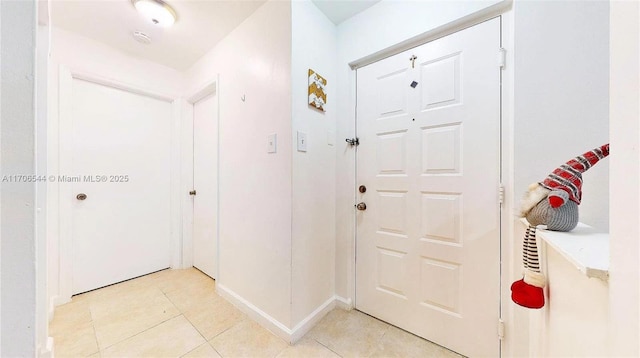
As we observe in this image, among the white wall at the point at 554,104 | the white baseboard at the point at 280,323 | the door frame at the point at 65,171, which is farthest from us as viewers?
the door frame at the point at 65,171

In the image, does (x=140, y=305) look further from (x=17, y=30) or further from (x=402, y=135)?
(x=402, y=135)

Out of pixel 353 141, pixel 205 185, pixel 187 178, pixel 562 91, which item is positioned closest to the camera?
pixel 562 91

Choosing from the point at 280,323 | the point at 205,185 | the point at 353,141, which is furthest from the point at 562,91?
the point at 205,185

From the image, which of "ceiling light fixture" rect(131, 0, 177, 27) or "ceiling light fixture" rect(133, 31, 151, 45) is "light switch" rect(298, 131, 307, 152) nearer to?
"ceiling light fixture" rect(131, 0, 177, 27)

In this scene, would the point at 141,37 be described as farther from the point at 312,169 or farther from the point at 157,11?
the point at 312,169

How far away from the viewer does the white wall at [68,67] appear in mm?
1721

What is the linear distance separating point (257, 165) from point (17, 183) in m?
1.22

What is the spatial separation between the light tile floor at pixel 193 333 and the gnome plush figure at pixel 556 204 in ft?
2.72

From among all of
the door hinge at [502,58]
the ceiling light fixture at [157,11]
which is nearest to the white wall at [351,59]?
the door hinge at [502,58]

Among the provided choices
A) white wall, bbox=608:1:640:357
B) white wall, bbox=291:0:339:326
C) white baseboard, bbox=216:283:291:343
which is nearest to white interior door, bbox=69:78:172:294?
white baseboard, bbox=216:283:291:343

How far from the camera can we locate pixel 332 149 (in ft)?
5.67

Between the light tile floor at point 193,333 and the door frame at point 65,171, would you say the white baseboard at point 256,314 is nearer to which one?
the light tile floor at point 193,333

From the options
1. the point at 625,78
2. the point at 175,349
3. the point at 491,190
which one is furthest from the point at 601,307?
the point at 175,349

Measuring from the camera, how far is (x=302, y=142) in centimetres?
145
